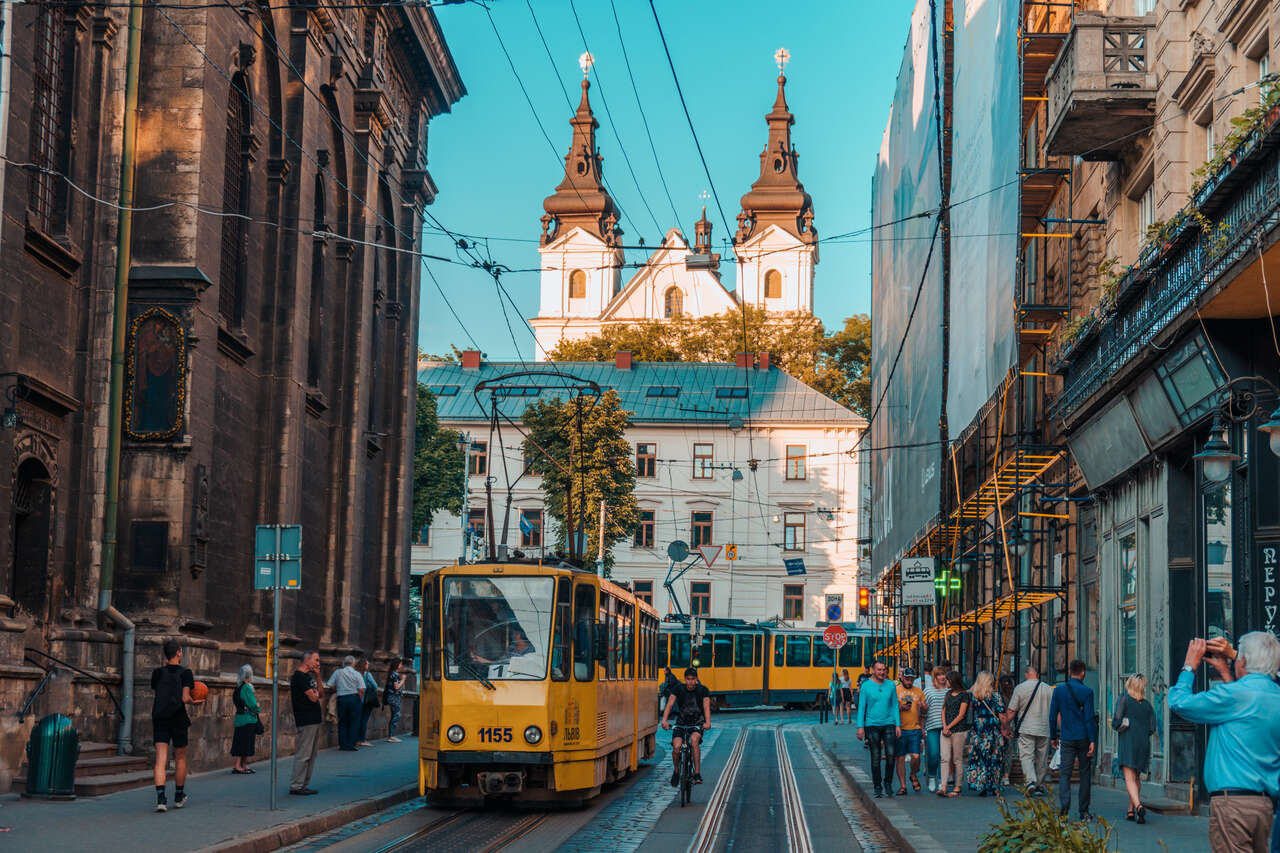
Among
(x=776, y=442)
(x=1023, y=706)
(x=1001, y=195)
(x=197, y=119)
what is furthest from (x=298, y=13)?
(x=776, y=442)

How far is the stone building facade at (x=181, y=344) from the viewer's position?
19062 mm

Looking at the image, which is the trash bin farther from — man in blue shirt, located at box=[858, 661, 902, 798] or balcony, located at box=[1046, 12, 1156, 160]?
balcony, located at box=[1046, 12, 1156, 160]

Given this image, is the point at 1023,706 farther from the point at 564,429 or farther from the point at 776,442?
the point at 776,442

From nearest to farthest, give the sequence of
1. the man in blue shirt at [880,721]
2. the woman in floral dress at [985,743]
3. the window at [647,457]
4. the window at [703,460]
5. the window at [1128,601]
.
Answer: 1. the woman in floral dress at [985,743]
2. the man in blue shirt at [880,721]
3. the window at [1128,601]
4. the window at [703,460]
5. the window at [647,457]

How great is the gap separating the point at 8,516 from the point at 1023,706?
442 inches

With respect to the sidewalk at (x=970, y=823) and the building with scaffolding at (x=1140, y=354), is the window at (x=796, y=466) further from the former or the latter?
the sidewalk at (x=970, y=823)

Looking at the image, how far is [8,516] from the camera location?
1780 cm

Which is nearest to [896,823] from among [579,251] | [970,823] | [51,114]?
[970,823]

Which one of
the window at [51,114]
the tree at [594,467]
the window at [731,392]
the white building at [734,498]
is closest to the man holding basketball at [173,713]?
the window at [51,114]

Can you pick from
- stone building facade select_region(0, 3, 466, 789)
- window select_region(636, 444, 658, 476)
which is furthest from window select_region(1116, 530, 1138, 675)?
window select_region(636, 444, 658, 476)

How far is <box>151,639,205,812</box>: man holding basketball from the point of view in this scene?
15805 mm

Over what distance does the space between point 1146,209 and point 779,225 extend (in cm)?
9902

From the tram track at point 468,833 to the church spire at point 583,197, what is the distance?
100358 millimetres

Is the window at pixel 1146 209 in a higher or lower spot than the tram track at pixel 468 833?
higher
